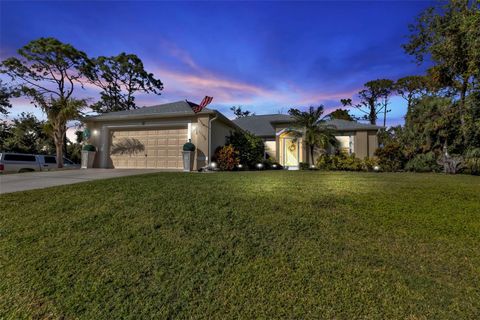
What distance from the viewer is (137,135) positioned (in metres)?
15.0

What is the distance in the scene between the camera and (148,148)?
1478cm

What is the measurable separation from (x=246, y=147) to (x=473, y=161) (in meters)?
12.4

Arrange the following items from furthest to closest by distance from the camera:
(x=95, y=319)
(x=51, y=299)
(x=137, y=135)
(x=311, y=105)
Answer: (x=311, y=105), (x=137, y=135), (x=51, y=299), (x=95, y=319)

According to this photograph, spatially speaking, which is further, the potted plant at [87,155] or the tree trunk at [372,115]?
the tree trunk at [372,115]

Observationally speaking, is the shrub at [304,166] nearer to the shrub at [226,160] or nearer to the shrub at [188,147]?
the shrub at [226,160]

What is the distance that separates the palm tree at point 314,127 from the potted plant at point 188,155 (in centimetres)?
781

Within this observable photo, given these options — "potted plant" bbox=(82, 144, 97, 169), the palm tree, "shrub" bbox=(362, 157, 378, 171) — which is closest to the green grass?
"potted plant" bbox=(82, 144, 97, 169)

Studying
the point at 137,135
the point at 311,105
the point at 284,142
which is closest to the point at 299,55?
the point at 311,105

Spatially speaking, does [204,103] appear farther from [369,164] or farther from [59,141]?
[369,164]

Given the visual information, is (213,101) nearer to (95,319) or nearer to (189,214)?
(189,214)

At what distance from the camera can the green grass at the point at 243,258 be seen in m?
2.58

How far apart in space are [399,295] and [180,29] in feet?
31.0

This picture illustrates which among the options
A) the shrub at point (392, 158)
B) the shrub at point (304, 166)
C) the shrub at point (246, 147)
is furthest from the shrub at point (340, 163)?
the shrub at point (246, 147)

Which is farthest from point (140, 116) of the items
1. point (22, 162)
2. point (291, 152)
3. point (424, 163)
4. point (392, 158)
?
point (424, 163)
